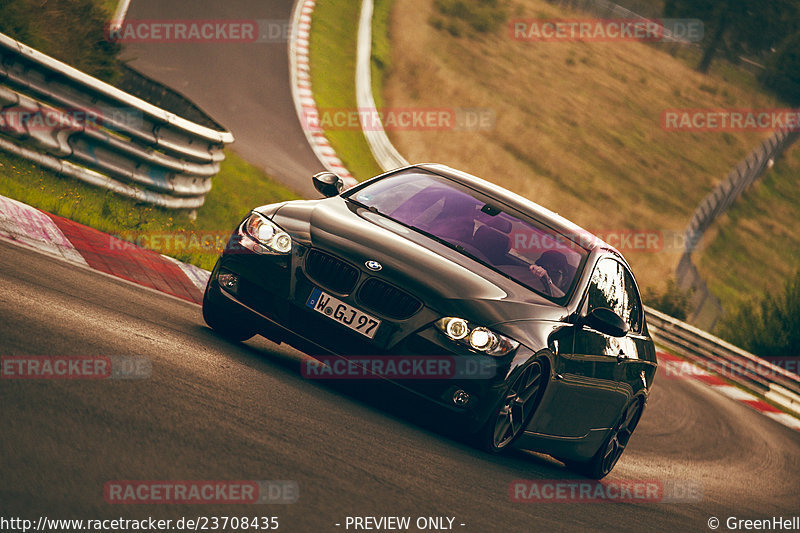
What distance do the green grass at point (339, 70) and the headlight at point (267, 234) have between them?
49.5 feet

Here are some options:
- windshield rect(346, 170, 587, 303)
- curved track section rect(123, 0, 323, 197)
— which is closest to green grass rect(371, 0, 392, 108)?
curved track section rect(123, 0, 323, 197)

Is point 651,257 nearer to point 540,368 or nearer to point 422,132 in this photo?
point 422,132

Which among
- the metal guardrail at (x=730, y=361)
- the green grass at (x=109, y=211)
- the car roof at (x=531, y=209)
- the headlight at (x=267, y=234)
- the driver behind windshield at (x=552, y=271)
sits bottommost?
the metal guardrail at (x=730, y=361)

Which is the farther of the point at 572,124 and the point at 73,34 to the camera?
the point at 572,124

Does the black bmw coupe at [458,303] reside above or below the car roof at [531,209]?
below

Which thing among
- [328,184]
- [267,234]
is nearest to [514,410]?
[267,234]

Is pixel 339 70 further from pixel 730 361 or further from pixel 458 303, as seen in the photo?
pixel 458 303

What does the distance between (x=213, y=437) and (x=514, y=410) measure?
2.29 metres

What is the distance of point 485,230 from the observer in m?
7.30

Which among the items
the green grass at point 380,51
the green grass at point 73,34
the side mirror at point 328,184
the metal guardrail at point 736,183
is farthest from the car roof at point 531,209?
the metal guardrail at point 736,183

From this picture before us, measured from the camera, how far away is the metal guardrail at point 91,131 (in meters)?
9.47

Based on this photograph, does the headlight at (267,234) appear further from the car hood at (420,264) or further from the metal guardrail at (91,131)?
the metal guardrail at (91,131)

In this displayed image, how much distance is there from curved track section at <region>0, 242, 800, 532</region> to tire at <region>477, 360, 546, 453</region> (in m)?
0.13

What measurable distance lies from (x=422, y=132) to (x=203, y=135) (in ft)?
63.7
